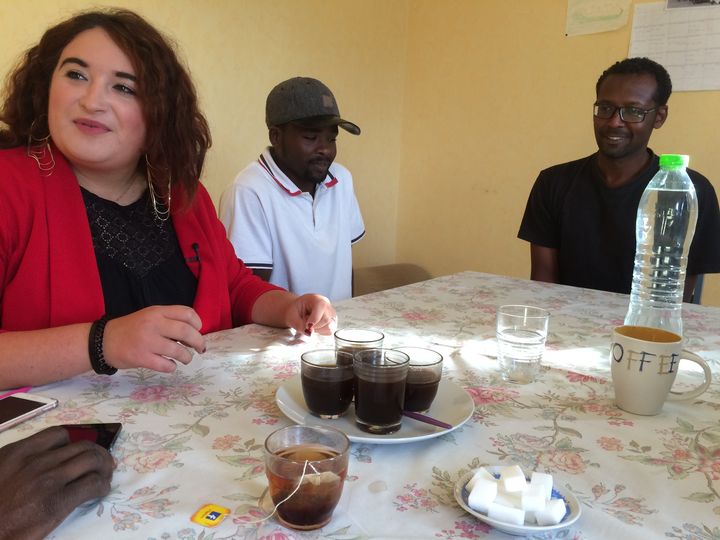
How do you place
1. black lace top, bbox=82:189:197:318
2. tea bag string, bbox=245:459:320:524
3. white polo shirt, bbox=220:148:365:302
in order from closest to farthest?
tea bag string, bbox=245:459:320:524
black lace top, bbox=82:189:197:318
white polo shirt, bbox=220:148:365:302

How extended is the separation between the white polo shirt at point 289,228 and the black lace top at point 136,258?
1.98 ft

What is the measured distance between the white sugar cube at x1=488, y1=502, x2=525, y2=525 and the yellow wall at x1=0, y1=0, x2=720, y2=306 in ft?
7.14

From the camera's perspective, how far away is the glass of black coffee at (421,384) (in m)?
0.78

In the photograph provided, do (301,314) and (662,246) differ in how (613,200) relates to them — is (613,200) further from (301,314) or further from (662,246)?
(301,314)

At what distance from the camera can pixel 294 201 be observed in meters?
1.99

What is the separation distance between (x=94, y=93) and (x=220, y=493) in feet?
2.59

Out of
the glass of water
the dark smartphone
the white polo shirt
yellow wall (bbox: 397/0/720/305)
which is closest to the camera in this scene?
the dark smartphone

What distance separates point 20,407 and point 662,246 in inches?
65.8

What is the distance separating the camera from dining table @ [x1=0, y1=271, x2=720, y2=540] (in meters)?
0.57

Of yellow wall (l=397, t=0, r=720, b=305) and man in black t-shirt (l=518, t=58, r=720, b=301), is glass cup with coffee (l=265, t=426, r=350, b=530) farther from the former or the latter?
yellow wall (l=397, t=0, r=720, b=305)

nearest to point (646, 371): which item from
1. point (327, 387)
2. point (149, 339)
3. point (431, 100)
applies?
point (327, 387)

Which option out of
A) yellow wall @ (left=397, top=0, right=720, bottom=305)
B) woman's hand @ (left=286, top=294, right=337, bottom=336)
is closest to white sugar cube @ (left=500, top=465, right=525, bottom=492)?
woman's hand @ (left=286, top=294, right=337, bottom=336)

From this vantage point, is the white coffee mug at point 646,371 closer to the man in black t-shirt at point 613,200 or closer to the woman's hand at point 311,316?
the woman's hand at point 311,316

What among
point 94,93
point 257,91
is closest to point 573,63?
point 257,91
